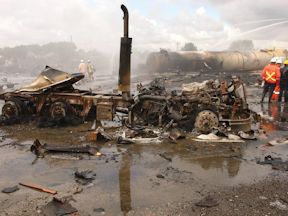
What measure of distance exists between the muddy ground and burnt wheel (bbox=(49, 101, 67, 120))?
42.4 inches

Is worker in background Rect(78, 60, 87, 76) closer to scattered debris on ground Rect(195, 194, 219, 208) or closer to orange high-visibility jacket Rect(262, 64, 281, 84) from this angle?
orange high-visibility jacket Rect(262, 64, 281, 84)

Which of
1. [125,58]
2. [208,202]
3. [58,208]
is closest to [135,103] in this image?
[125,58]

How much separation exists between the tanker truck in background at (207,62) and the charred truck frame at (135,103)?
18.3m

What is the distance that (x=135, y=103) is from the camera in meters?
9.27

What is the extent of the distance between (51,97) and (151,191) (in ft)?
18.2

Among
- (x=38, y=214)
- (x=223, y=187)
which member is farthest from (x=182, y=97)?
(x=38, y=214)

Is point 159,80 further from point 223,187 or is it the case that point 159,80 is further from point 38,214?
point 38,214

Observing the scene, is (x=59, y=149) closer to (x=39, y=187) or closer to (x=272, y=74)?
(x=39, y=187)

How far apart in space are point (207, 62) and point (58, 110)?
20.3 meters

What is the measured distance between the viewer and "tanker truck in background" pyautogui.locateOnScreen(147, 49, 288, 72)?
28.1m

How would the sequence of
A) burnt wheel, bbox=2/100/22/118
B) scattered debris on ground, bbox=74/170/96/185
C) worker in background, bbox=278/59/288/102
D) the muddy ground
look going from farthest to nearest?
worker in background, bbox=278/59/288/102
burnt wheel, bbox=2/100/22/118
scattered debris on ground, bbox=74/170/96/185
the muddy ground

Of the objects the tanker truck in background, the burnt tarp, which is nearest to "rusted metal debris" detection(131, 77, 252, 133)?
the burnt tarp

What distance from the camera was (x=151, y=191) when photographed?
539 centimetres

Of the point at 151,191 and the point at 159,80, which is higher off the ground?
the point at 159,80
